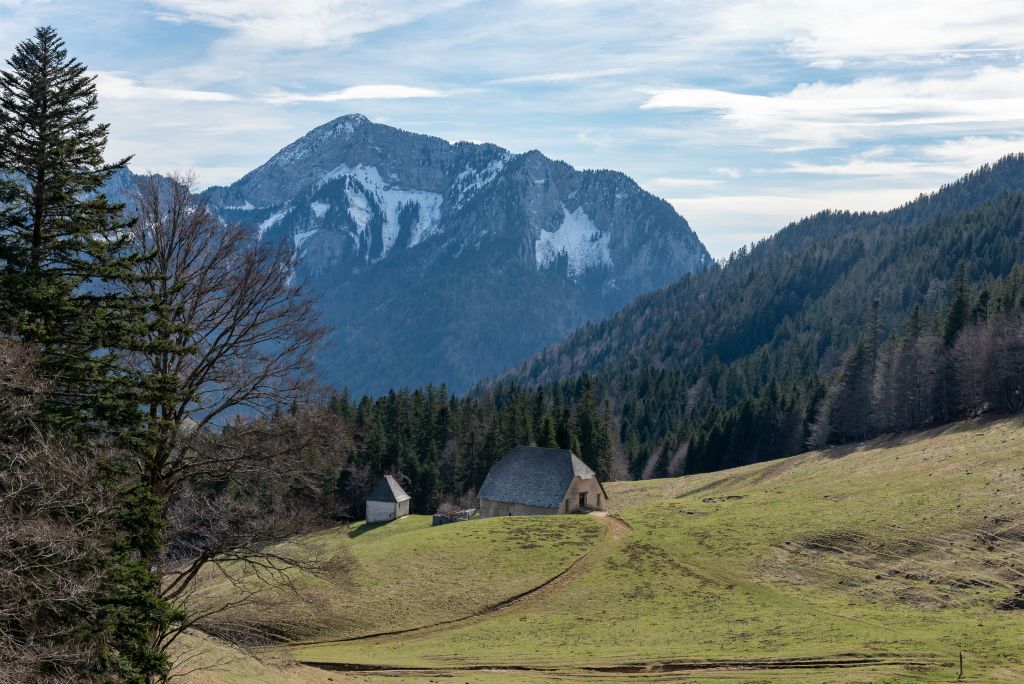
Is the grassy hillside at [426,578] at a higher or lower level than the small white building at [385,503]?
higher

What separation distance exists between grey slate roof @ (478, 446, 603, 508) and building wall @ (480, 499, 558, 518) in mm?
325

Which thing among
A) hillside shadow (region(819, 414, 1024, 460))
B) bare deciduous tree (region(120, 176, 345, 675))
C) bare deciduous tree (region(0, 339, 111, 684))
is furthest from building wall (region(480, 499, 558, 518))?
bare deciduous tree (region(0, 339, 111, 684))

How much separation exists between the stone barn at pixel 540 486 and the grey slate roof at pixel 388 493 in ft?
54.5

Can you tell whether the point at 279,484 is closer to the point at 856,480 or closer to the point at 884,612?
the point at 884,612

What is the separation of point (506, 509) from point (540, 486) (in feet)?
12.4

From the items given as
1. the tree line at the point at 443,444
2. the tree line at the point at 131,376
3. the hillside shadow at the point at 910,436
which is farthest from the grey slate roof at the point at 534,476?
the tree line at the point at 131,376

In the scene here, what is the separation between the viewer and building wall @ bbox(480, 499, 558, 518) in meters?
67.2

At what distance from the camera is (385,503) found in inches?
3349

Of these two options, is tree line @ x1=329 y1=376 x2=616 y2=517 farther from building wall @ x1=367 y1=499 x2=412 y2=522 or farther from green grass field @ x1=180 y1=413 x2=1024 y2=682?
green grass field @ x1=180 y1=413 x2=1024 y2=682

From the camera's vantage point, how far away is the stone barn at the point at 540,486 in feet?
220

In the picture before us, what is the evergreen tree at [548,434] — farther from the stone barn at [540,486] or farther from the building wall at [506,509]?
the building wall at [506,509]

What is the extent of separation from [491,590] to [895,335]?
83.7m

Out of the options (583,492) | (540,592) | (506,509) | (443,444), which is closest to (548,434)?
(443,444)

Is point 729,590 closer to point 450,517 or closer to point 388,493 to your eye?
point 450,517
